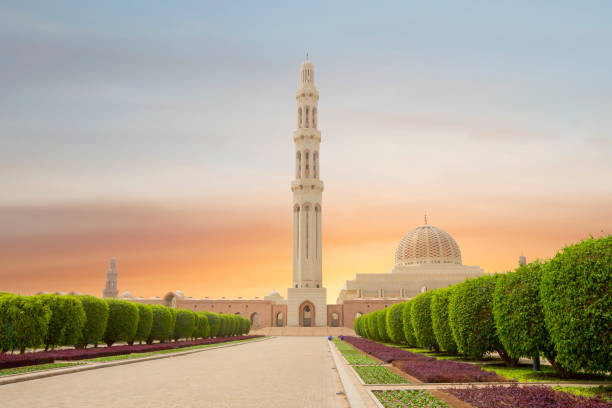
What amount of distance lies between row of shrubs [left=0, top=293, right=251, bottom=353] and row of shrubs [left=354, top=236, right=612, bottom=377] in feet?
43.2

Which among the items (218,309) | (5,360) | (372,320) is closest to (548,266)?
(5,360)

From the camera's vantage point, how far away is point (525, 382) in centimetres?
1052

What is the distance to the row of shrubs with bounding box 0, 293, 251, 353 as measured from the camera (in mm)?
17453

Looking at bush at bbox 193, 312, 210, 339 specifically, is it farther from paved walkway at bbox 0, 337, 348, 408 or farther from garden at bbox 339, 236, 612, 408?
paved walkway at bbox 0, 337, 348, 408

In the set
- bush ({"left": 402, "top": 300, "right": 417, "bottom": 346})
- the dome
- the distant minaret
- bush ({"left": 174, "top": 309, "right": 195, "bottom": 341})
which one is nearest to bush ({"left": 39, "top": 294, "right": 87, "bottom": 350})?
bush ({"left": 174, "top": 309, "right": 195, "bottom": 341})

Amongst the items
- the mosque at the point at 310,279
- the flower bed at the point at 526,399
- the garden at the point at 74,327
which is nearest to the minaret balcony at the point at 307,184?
the mosque at the point at 310,279

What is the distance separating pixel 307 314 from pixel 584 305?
59.1 metres

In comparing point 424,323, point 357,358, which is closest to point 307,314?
point 424,323

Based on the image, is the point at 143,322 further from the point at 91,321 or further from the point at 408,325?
the point at 408,325

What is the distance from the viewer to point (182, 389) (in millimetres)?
9891

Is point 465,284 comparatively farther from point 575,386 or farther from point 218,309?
point 218,309

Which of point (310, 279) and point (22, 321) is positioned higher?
point (310, 279)

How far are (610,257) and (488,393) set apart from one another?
11.2 ft

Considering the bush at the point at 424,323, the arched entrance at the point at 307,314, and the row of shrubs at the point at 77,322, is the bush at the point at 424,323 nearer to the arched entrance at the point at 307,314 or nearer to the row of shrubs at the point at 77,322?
the row of shrubs at the point at 77,322
